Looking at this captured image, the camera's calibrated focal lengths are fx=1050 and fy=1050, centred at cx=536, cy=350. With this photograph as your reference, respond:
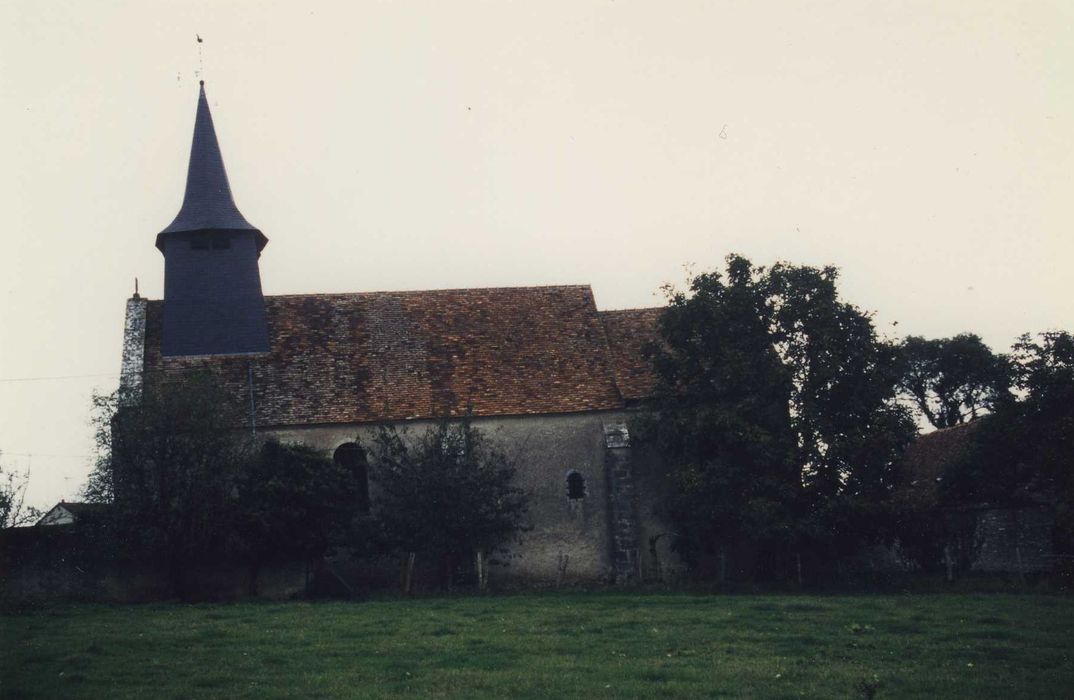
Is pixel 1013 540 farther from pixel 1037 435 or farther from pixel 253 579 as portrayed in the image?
pixel 253 579

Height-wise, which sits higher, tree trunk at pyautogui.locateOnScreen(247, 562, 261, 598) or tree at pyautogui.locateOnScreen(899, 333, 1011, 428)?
tree at pyautogui.locateOnScreen(899, 333, 1011, 428)

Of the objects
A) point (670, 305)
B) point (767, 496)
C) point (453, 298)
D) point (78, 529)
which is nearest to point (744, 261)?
point (670, 305)

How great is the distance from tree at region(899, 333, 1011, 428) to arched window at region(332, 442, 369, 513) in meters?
34.7

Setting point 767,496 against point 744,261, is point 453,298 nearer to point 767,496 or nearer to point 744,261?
point 744,261

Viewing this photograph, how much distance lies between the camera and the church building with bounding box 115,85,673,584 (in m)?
31.5

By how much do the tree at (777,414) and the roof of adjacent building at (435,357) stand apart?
3.97 m

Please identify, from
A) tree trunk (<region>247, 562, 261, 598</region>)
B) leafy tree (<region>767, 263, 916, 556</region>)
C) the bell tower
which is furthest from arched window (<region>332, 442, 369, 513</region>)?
leafy tree (<region>767, 263, 916, 556</region>)

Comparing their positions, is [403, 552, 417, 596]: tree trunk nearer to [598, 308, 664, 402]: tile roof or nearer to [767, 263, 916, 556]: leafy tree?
[598, 308, 664, 402]: tile roof

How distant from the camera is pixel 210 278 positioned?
33.7 metres

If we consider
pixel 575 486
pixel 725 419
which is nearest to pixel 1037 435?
pixel 725 419

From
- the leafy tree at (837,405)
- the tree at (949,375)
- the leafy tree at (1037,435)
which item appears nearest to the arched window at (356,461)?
the leafy tree at (837,405)

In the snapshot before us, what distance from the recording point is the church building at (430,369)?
31.5 metres

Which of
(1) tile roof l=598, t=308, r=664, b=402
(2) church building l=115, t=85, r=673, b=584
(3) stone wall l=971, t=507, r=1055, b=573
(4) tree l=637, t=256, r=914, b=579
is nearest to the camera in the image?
(4) tree l=637, t=256, r=914, b=579

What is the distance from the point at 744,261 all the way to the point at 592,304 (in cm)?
818
